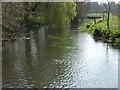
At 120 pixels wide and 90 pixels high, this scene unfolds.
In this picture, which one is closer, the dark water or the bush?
the dark water

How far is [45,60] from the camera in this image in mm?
14266

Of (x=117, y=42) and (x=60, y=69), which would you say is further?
(x=117, y=42)

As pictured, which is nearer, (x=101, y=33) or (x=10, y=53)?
(x=10, y=53)

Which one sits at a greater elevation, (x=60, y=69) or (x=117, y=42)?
(x=117, y=42)

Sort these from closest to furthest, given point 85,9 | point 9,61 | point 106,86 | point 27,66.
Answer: point 106,86 → point 27,66 → point 9,61 → point 85,9

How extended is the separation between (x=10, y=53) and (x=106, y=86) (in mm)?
8771

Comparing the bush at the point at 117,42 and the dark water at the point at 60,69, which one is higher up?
the bush at the point at 117,42

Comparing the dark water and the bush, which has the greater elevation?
the bush

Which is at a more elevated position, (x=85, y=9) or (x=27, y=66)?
(x=85, y=9)

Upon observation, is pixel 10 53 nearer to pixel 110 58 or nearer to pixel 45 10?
pixel 110 58

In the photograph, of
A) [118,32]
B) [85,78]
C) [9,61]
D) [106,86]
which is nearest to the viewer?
[106,86]

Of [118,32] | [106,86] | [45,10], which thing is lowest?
[106,86]

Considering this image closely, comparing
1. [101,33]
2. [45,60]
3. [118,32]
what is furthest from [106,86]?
[101,33]

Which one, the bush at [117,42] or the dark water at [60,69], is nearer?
the dark water at [60,69]
